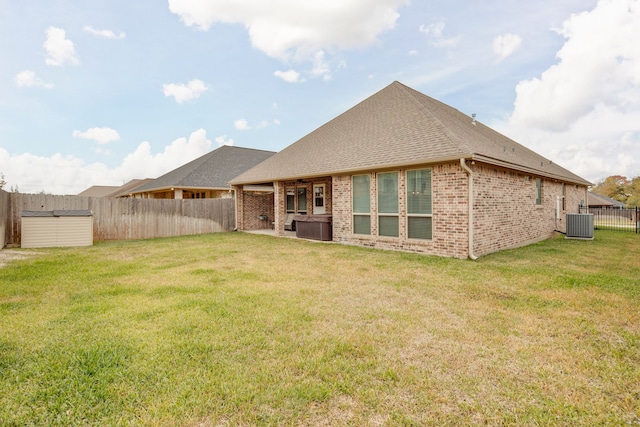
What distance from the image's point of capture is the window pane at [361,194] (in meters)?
10.5

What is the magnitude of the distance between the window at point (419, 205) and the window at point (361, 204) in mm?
1590

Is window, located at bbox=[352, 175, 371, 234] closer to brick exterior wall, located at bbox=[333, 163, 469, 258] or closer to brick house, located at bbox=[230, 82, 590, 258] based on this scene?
brick house, located at bbox=[230, 82, 590, 258]

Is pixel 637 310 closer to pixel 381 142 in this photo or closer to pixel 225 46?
pixel 381 142

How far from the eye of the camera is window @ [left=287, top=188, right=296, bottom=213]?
1544 cm

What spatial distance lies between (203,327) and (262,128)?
18.6 metres

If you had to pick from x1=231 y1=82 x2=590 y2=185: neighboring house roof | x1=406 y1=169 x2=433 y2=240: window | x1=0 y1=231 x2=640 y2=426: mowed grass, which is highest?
x1=231 y1=82 x2=590 y2=185: neighboring house roof

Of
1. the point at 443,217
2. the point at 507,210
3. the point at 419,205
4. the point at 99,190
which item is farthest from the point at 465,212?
the point at 99,190

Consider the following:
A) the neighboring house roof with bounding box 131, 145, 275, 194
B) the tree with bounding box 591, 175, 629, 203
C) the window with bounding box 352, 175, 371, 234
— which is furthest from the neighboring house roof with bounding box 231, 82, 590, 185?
the tree with bounding box 591, 175, 629, 203

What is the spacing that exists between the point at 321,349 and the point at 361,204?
796 centimetres

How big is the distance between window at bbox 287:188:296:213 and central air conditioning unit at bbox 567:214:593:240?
12431 millimetres

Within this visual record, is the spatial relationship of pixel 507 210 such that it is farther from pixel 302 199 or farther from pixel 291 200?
pixel 291 200

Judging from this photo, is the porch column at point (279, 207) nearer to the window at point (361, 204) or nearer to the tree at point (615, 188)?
the window at point (361, 204)

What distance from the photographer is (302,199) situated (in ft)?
49.3

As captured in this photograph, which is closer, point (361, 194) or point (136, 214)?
point (361, 194)
